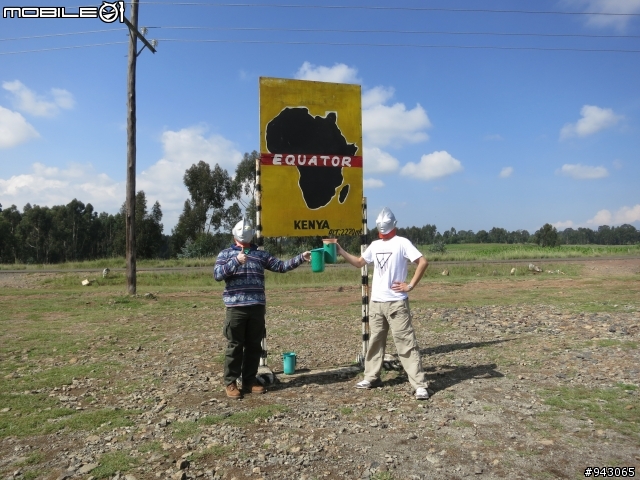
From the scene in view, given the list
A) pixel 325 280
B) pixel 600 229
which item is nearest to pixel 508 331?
pixel 325 280

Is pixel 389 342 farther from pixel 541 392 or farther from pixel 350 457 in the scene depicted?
pixel 350 457

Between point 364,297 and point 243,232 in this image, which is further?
point 364,297

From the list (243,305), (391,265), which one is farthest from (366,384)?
(243,305)

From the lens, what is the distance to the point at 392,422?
4.96m

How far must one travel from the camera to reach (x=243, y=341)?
5961 mm

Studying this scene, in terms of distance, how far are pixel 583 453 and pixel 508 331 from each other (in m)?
5.85

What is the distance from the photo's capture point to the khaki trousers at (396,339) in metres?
5.84

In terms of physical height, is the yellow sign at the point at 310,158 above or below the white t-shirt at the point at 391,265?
above

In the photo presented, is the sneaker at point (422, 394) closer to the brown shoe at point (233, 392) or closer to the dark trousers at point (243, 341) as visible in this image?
the dark trousers at point (243, 341)

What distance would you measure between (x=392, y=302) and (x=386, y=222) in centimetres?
100

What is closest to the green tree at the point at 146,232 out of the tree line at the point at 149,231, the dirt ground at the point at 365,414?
the tree line at the point at 149,231

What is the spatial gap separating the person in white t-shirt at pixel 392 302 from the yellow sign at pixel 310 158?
1.13 m

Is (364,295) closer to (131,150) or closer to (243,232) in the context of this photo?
(243,232)

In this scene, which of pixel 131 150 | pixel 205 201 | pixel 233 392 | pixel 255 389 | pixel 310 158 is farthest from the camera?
pixel 205 201
